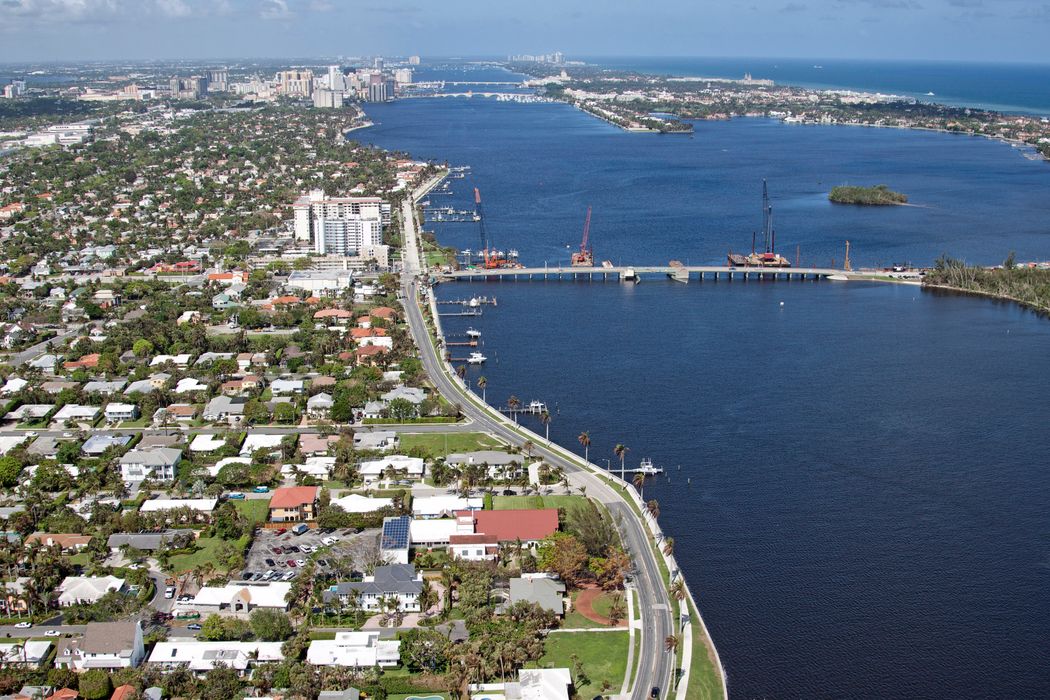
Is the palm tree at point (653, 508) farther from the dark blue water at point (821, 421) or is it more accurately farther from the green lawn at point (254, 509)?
the green lawn at point (254, 509)

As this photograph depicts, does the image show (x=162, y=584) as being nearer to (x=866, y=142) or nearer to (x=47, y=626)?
(x=47, y=626)

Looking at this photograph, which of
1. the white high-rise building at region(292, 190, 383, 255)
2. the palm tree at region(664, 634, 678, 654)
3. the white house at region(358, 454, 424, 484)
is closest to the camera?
the palm tree at region(664, 634, 678, 654)

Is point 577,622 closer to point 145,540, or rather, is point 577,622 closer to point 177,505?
point 145,540

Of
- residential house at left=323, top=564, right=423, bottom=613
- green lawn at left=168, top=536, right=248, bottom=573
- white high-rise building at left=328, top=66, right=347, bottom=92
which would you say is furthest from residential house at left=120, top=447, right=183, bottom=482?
white high-rise building at left=328, top=66, right=347, bottom=92

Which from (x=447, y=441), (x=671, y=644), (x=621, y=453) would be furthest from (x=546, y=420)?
(x=671, y=644)

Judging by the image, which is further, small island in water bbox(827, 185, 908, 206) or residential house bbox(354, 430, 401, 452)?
small island in water bbox(827, 185, 908, 206)

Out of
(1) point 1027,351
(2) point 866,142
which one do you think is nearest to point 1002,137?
(2) point 866,142

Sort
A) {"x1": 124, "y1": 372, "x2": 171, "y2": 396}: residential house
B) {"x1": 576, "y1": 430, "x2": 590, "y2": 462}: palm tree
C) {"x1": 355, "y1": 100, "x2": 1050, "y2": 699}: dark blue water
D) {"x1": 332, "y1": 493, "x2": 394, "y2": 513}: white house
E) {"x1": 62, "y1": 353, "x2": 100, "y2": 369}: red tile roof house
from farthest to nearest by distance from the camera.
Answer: {"x1": 62, "y1": 353, "x2": 100, "y2": 369}: red tile roof house → {"x1": 124, "y1": 372, "x2": 171, "y2": 396}: residential house → {"x1": 576, "y1": 430, "x2": 590, "y2": 462}: palm tree → {"x1": 332, "y1": 493, "x2": 394, "y2": 513}: white house → {"x1": 355, "y1": 100, "x2": 1050, "y2": 699}: dark blue water

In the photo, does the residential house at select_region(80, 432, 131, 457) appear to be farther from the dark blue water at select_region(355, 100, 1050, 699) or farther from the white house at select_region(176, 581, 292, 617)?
the dark blue water at select_region(355, 100, 1050, 699)
